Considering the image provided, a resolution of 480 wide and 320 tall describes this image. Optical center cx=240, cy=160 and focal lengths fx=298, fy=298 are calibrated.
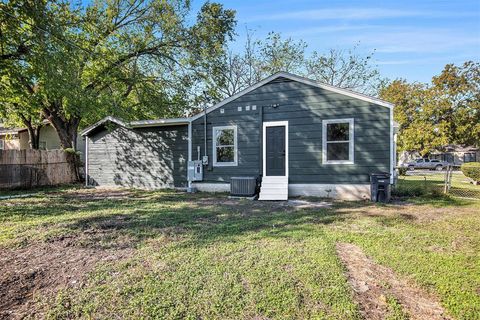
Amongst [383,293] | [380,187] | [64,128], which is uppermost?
[64,128]

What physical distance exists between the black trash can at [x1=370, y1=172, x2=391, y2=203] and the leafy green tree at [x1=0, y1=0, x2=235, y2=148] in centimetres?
906

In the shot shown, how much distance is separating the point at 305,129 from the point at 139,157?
6.87m

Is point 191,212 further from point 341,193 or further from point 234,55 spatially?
point 234,55

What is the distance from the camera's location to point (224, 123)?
34.6ft

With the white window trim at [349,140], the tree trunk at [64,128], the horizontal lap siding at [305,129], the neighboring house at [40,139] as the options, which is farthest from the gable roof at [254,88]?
the neighboring house at [40,139]

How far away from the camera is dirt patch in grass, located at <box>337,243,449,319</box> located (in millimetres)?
2688

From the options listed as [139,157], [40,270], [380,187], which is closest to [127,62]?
[139,157]

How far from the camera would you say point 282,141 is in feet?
32.1

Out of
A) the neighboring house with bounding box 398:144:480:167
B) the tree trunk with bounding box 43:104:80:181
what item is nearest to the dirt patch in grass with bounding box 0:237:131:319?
the tree trunk with bounding box 43:104:80:181

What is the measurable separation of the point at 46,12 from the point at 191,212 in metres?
7.15

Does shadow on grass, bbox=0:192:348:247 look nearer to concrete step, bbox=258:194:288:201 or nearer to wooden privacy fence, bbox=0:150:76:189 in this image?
concrete step, bbox=258:194:288:201

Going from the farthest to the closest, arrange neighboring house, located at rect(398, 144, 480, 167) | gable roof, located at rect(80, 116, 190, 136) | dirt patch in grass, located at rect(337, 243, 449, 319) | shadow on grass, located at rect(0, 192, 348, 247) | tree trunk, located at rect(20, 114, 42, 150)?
neighboring house, located at rect(398, 144, 480, 167)
tree trunk, located at rect(20, 114, 42, 150)
gable roof, located at rect(80, 116, 190, 136)
shadow on grass, located at rect(0, 192, 348, 247)
dirt patch in grass, located at rect(337, 243, 449, 319)

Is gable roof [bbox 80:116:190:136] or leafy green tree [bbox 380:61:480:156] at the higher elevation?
leafy green tree [bbox 380:61:480:156]

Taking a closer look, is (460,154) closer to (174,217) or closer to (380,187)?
(380,187)
